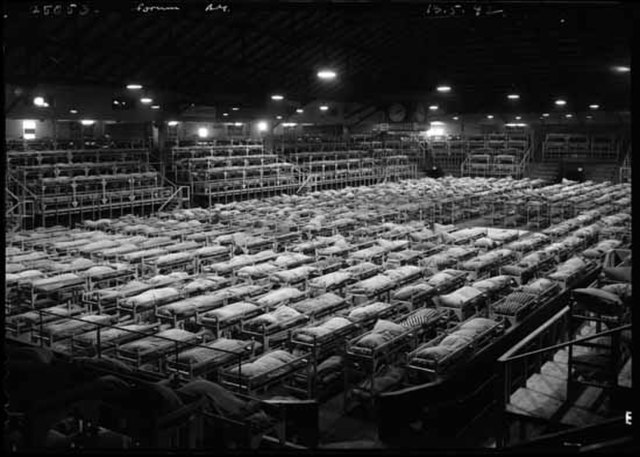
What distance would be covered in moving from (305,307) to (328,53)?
18002 millimetres

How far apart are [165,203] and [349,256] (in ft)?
40.4

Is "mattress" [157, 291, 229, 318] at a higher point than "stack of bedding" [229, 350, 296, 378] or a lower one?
higher

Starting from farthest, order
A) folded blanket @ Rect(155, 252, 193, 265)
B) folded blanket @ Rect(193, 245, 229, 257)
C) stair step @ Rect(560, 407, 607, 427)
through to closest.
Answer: folded blanket @ Rect(193, 245, 229, 257) < folded blanket @ Rect(155, 252, 193, 265) < stair step @ Rect(560, 407, 607, 427)

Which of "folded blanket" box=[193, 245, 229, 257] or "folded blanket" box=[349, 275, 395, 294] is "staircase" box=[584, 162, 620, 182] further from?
"folded blanket" box=[349, 275, 395, 294]

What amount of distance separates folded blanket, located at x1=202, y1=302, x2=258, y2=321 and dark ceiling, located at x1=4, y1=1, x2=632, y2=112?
7.40 metres

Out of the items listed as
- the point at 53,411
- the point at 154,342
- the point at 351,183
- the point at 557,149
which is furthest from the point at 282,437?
the point at 557,149

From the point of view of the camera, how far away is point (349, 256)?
14.8m

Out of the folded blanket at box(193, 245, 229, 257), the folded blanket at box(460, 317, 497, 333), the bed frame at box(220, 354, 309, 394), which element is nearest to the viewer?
the bed frame at box(220, 354, 309, 394)

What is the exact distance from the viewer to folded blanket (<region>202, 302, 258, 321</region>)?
1005 centimetres

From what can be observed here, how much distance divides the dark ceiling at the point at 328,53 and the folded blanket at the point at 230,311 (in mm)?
7404

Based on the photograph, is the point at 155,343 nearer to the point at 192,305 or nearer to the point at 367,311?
the point at 192,305

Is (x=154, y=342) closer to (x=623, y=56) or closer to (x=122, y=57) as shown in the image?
(x=122, y=57)

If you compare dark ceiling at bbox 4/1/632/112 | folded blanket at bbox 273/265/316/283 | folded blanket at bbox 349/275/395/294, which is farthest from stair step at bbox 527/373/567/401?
dark ceiling at bbox 4/1/632/112

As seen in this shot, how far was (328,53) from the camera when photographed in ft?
88.6
